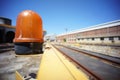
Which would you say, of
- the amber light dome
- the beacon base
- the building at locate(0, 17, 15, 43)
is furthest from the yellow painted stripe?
the building at locate(0, 17, 15, 43)

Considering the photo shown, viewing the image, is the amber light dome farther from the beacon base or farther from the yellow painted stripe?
the yellow painted stripe

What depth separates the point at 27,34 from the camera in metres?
7.34

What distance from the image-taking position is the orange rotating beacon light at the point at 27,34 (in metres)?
7.15

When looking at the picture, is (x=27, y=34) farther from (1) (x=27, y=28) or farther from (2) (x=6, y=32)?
(2) (x=6, y=32)

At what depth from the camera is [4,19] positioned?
30.8m

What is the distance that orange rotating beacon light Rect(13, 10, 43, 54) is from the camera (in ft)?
23.5

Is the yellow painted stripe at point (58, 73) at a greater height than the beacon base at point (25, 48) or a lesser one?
lesser

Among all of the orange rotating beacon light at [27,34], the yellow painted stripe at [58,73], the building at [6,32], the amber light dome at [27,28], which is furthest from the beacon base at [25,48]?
the building at [6,32]

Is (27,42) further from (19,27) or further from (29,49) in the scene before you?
(19,27)

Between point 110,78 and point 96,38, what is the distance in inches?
1371

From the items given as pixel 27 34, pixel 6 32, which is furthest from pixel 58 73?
pixel 6 32

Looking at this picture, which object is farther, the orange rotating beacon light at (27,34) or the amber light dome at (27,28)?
the amber light dome at (27,28)

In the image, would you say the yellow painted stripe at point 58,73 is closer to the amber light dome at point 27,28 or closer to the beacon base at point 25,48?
the beacon base at point 25,48

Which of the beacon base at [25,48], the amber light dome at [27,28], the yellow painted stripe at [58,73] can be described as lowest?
the yellow painted stripe at [58,73]
